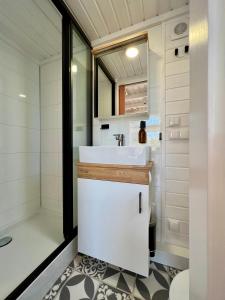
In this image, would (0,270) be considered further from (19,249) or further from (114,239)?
(114,239)

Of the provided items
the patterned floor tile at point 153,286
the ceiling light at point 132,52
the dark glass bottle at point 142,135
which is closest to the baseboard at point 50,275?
the patterned floor tile at point 153,286

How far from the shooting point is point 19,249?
130 centimetres

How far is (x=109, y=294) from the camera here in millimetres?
1021

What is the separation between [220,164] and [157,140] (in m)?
1.01

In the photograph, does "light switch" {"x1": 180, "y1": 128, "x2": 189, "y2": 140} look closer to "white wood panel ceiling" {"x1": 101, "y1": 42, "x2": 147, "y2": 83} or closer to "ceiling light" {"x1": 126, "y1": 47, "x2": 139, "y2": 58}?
"white wood panel ceiling" {"x1": 101, "y1": 42, "x2": 147, "y2": 83}

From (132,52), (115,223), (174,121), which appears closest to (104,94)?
(132,52)

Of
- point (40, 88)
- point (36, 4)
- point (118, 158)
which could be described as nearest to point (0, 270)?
point (118, 158)

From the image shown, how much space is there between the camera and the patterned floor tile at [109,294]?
39.3 inches

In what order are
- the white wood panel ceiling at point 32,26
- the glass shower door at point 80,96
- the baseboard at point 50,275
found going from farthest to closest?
1. the glass shower door at point 80,96
2. the white wood panel ceiling at point 32,26
3. the baseboard at point 50,275

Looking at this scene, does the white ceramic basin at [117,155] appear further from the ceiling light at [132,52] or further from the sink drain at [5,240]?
the sink drain at [5,240]

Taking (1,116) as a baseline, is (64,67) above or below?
above

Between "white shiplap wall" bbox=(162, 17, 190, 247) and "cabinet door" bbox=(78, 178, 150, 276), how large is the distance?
349 millimetres

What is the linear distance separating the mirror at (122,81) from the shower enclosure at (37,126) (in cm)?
14

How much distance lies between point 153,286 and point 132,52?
1.96m
